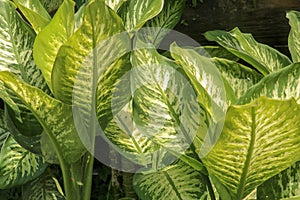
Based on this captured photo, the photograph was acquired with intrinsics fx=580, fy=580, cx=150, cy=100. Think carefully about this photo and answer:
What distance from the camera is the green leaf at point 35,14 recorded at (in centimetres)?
108

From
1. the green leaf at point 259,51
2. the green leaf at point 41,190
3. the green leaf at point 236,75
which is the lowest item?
the green leaf at point 41,190

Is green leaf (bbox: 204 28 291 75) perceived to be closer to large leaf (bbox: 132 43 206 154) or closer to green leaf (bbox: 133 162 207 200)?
large leaf (bbox: 132 43 206 154)

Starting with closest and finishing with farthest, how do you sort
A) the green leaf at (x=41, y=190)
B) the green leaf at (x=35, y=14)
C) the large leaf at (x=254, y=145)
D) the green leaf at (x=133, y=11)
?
Answer: the large leaf at (x=254, y=145) → the green leaf at (x=35, y=14) → the green leaf at (x=133, y=11) → the green leaf at (x=41, y=190)

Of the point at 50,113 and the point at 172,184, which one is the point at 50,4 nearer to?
the point at 50,113

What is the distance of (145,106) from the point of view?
1060 millimetres

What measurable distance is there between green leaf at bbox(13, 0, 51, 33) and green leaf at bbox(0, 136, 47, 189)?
27cm

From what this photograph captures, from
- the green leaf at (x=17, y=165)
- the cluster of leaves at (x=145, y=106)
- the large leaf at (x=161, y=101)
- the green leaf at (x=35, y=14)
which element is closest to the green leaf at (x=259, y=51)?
the cluster of leaves at (x=145, y=106)

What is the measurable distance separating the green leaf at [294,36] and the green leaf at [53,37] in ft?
1.41

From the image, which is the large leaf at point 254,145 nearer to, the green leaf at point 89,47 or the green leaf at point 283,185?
the green leaf at point 283,185

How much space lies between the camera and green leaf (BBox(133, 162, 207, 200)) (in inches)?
43.4

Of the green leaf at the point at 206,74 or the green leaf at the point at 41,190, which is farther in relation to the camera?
the green leaf at the point at 41,190

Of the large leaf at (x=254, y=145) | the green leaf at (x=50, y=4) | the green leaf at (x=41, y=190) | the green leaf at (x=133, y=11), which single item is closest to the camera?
the large leaf at (x=254, y=145)

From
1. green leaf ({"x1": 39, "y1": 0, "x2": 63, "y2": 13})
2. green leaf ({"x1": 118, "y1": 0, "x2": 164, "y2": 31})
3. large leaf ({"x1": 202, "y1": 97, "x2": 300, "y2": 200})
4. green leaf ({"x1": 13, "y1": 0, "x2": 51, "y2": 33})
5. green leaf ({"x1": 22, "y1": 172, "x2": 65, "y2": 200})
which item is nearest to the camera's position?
large leaf ({"x1": 202, "y1": 97, "x2": 300, "y2": 200})

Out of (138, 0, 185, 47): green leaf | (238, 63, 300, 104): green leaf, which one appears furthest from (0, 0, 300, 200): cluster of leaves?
Result: (138, 0, 185, 47): green leaf
